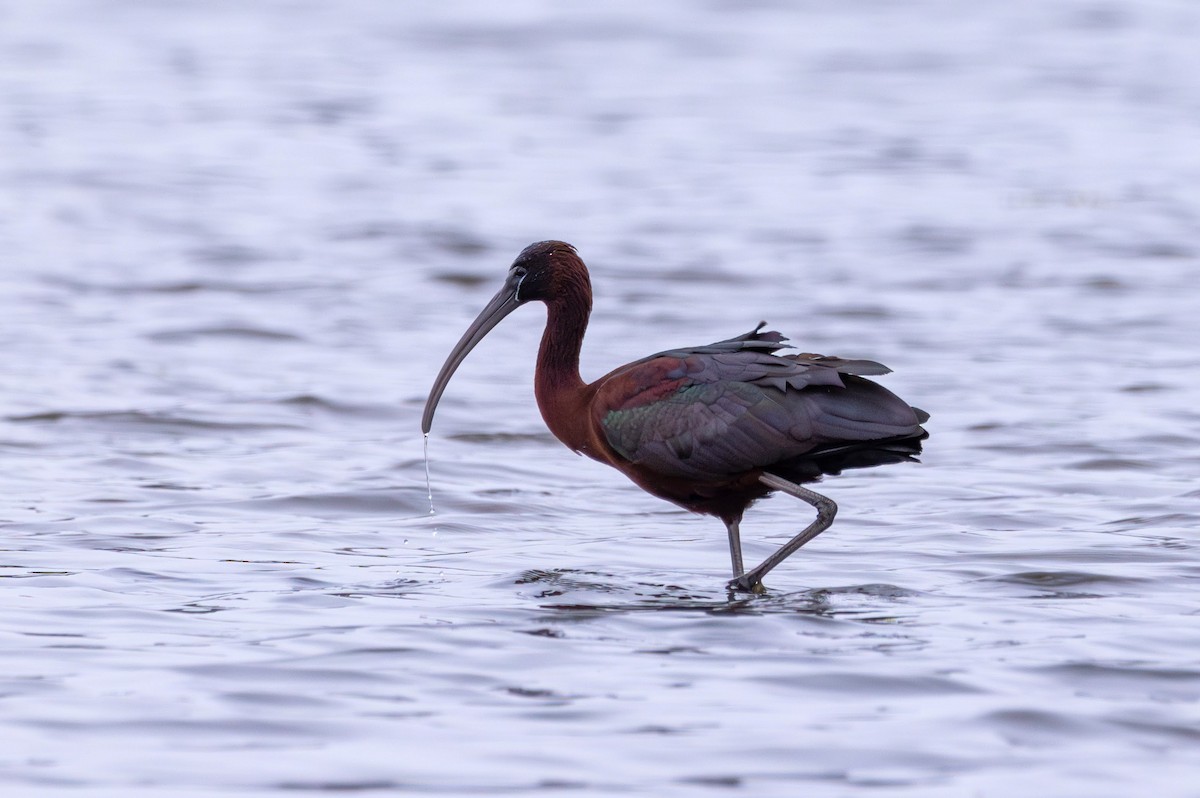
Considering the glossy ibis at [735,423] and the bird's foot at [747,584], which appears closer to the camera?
the glossy ibis at [735,423]

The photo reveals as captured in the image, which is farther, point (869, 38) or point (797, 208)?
point (869, 38)

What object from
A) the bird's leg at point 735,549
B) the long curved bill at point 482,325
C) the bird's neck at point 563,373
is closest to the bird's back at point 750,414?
the bird's neck at point 563,373

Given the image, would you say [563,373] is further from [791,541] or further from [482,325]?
[791,541]

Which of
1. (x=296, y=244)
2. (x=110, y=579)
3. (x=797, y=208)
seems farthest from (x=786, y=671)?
(x=797, y=208)

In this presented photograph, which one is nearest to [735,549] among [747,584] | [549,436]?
[747,584]

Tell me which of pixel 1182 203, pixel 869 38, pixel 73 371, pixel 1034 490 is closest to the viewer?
pixel 1034 490

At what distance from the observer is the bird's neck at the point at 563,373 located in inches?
317

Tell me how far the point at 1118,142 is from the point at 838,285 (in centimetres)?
907

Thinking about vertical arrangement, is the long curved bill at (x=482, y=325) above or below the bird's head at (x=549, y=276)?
below

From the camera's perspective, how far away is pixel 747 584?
7.75 m

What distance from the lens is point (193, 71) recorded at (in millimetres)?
28984

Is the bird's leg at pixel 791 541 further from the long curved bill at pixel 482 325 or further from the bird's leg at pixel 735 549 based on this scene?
the long curved bill at pixel 482 325

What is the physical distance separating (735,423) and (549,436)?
4450 mm

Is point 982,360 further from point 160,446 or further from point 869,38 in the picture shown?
point 869,38
